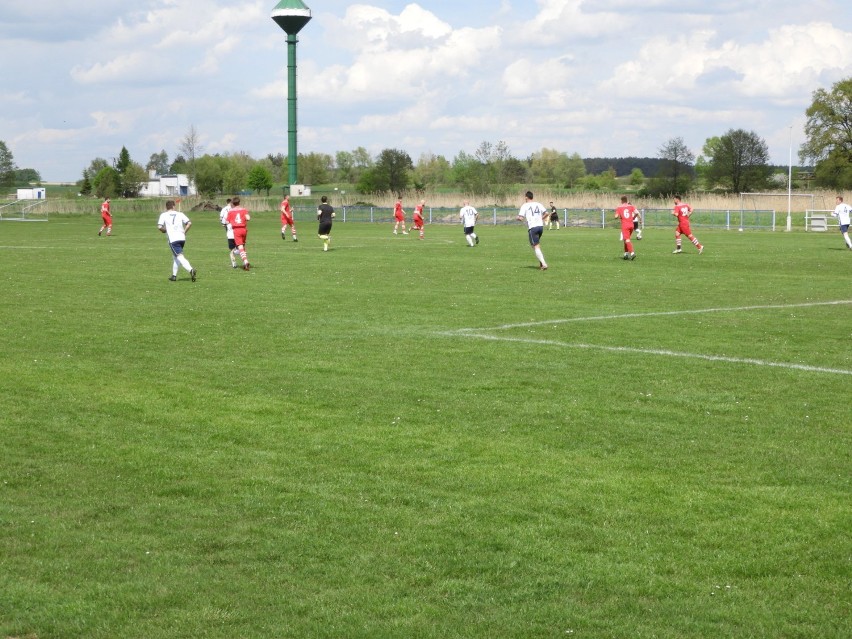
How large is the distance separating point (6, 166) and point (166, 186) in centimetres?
1975

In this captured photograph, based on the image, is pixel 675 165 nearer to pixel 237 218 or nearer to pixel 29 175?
pixel 237 218

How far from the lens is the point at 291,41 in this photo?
10506cm

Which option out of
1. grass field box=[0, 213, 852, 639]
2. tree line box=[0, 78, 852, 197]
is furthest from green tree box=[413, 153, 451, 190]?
grass field box=[0, 213, 852, 639]

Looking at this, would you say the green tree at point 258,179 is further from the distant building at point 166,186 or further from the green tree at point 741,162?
the green tree at point 741,162

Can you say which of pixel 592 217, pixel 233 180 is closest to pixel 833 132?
pixel 592 217

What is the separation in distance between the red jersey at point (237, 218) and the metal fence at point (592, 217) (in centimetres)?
3731

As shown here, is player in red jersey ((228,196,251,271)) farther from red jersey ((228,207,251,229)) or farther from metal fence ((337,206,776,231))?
metal fence ((337,206,776,231))

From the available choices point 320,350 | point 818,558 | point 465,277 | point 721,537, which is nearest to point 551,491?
point 721,537

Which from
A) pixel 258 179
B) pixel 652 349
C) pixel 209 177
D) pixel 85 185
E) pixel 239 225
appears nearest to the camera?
pixel 652 349

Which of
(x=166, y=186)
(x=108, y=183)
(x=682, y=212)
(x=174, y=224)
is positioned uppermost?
(x=108, y=183)

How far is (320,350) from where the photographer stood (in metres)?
13.5

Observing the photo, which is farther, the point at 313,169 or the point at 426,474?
the point at 313,169

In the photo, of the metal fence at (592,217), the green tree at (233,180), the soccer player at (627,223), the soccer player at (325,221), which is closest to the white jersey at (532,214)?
the soccer player at (627,223)

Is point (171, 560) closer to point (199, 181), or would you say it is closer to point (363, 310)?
point (363, 310)
